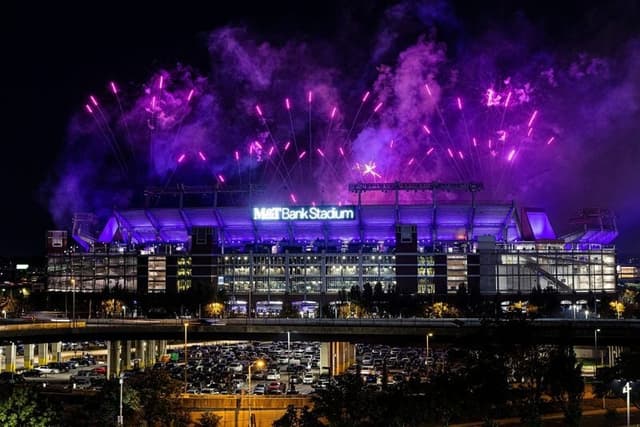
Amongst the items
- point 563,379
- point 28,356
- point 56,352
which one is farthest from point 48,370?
point 563,379

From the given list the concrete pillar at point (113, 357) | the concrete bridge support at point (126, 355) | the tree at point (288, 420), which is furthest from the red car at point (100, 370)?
the tree at point (288, 420)

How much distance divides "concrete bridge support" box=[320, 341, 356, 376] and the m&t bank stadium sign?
54.4m

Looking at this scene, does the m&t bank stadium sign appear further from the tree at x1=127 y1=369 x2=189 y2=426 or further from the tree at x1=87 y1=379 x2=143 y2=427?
the tree at x1=87 y1=379 x2=143 y2=427

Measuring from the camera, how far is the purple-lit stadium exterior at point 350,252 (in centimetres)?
13850

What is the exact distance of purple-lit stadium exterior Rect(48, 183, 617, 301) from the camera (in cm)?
13850

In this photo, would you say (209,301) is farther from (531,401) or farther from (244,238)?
(531,401)

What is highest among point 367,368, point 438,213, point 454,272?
point 438,213

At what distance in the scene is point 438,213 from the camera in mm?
143500

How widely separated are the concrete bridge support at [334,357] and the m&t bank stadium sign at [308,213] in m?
54.4

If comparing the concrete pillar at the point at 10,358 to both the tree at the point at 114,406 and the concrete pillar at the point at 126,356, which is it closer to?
the concrete pillar at the point at 126,356

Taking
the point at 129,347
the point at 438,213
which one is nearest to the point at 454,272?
the point at 438,213

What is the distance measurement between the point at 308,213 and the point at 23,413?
105234 millimetres

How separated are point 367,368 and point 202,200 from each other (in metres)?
74.2

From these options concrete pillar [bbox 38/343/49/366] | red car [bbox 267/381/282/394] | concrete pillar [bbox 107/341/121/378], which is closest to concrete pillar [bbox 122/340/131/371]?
concrete pillar [bbox 107/341/121/378]
